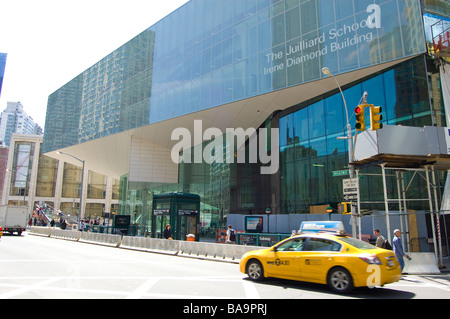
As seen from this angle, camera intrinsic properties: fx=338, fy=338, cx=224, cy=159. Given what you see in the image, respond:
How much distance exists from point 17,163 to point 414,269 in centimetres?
9781

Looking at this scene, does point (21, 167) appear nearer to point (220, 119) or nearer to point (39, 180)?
point (39, 180)

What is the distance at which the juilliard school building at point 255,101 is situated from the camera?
66.2 feet

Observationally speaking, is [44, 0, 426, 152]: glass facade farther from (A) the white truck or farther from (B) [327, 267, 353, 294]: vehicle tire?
(B) [327, 267, 353, 294]: vehicle tire

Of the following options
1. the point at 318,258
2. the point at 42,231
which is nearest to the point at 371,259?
the point at 318,258

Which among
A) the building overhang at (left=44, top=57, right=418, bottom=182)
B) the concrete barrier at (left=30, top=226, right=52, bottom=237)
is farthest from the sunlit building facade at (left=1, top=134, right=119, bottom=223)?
the concrete barrier at (left=30, top=226, right=52, bottom=237)

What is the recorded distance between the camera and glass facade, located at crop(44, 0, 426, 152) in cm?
2050

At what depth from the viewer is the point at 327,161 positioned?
80.0 ft

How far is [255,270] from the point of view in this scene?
9.71 meters

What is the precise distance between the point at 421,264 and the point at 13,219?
36.5m

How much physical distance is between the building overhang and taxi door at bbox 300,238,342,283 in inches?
610

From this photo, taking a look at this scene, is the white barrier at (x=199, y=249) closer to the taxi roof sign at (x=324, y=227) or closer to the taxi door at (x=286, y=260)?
the taxi roof sign at (x=324, y=227)
